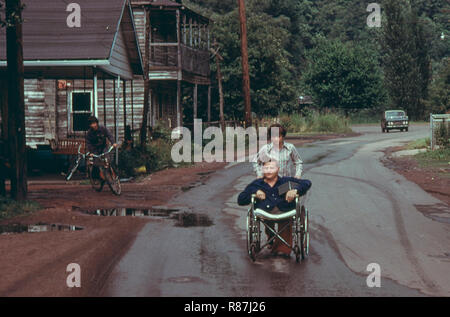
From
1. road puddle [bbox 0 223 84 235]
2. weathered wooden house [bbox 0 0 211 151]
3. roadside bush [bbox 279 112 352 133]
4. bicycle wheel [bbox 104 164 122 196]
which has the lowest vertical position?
road puddle [bbox 0 223 84 235]

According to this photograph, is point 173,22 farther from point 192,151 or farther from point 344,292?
point 344,292

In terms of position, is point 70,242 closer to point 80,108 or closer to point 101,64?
point 101,64

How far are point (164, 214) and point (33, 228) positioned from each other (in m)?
2.47

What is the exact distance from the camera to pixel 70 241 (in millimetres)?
10352

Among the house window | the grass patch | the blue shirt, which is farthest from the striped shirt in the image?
the house window

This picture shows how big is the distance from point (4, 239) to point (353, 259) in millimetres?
5008

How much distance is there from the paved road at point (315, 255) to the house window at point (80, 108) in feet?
43.9

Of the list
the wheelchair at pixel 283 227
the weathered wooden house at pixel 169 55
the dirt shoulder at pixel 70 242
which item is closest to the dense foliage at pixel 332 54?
the weathered wooden house at pixel 169 55

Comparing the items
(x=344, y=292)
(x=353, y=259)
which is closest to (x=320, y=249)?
(x=353, y=259)

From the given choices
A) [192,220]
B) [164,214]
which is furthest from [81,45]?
[192,220]

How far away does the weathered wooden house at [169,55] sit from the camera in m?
32.9

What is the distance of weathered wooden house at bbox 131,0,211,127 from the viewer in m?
32.9

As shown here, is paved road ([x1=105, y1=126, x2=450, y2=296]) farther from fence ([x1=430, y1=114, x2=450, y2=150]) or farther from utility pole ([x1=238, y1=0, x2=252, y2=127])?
utility pole ([x1=238, y1=0, x2=252, y2=127])

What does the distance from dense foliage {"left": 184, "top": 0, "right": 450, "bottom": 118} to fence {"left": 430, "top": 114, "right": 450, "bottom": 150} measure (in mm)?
21233
